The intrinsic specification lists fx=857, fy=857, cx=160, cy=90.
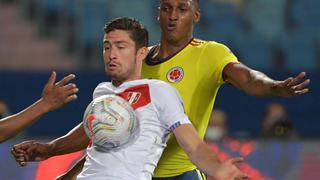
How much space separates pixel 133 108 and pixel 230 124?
6.12m

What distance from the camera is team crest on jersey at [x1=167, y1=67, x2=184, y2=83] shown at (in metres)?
4.72

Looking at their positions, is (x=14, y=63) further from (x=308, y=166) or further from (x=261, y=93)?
(x=261, y=93)

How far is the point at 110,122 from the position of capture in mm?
3830

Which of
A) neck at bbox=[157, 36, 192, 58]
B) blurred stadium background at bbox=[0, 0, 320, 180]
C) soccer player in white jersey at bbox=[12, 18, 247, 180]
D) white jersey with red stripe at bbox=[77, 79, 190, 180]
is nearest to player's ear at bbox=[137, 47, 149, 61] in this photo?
soccer player in white jersey at bbox=[12, 18, 247, 180]

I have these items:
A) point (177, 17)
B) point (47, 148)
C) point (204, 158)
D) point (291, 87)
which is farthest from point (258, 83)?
point (47, 148)

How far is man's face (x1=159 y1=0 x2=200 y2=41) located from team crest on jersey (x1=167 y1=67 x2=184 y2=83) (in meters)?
0.18

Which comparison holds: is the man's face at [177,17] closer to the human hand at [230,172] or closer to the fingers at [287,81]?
the fingers at [287,81]

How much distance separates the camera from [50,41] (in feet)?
40.6

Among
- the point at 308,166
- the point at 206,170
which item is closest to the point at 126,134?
the point at 206,170

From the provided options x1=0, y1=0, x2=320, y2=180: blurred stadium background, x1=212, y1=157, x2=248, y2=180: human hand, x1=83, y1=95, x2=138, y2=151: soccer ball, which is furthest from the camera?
x1=0, y1=0, x2=320, y2=180: blurred stadium background

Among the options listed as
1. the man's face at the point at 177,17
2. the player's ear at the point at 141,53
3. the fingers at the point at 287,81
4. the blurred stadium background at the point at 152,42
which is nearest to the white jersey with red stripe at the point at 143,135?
the player's ear at the point at 141,53

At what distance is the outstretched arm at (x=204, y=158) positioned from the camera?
3609 mm

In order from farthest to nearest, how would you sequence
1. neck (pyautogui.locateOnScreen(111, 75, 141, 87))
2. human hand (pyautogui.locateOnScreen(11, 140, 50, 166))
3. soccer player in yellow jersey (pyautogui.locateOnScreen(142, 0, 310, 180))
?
soccer player in yellow jersey (pyautogui.locateOnScreen(142, 0, 310, 180)) → human hand (pyautogui.locateOnScreen(11, 140, 50, 166)) → neck (pyautogui.locateOnScreen(111, 75, 141, 87))

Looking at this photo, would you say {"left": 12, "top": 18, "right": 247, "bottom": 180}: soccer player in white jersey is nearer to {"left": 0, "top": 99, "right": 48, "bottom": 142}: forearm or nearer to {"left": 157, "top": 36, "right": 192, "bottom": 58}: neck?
{"left": 0, "top": 99, "right": 48, "bottom": 142}: forearm
